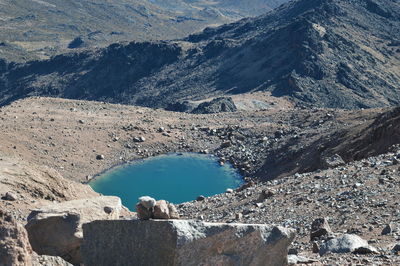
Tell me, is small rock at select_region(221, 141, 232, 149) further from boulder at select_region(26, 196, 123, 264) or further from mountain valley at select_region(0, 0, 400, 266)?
boulder at select_region(26, 196, 123, 264)

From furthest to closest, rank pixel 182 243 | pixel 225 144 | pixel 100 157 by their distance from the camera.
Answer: pixel 225 144
pixel 100 157
pixel 182 243

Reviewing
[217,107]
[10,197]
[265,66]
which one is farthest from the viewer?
[265,66]

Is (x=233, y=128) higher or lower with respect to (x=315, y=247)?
lower

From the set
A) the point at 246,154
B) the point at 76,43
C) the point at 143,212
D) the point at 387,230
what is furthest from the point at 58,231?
the point at 76,43

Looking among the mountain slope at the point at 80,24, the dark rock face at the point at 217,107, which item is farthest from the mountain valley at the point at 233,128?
the mountain slope at the point at 80,24

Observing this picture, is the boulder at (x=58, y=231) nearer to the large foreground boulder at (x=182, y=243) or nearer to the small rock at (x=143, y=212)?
the large foreground boulder at (x=182, y=243)

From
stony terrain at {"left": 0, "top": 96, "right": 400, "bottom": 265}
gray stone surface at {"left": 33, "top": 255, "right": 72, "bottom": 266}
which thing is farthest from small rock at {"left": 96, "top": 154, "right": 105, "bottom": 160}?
gray stone surface at {"left": 33, "top": 255, "right": 72, "bottom": 266}

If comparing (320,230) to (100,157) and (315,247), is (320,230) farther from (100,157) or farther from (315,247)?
(100,157)
